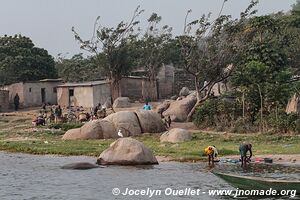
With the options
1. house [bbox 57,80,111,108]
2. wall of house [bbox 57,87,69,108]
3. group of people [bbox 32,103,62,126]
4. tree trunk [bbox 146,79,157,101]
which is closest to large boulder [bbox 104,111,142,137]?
group of people [bbox 32,103,62,126]

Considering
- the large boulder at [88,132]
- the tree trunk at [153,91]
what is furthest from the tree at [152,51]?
the large boulder at [88,132]

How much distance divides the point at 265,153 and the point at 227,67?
21.5m

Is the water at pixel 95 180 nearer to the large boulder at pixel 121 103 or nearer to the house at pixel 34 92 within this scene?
the large boulder at pixel 121 103

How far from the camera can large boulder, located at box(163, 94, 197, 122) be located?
2125 inches

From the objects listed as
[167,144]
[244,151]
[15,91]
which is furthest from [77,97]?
[244,151]

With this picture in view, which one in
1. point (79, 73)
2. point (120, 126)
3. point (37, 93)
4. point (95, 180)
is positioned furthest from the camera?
point (79, 73)

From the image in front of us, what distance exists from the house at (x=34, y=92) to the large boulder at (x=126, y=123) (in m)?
26.5

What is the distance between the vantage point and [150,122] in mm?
47438

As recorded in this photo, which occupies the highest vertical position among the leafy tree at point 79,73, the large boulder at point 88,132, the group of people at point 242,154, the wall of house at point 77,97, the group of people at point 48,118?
the leafy tree at point 79,73

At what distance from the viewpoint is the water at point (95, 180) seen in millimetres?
25656

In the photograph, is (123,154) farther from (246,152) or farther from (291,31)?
(291,31)

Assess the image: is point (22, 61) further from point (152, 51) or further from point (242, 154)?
point (242, 154)

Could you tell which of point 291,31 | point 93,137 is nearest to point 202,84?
point 93,137

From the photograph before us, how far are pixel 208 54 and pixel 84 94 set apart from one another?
17724 millimetres
